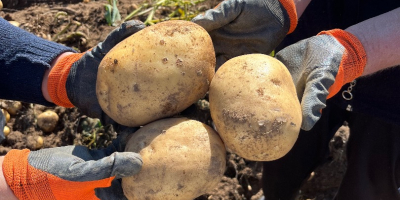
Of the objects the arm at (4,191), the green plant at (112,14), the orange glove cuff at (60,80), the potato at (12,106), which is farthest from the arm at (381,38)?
the potato at (12,106)

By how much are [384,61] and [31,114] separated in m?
1.73

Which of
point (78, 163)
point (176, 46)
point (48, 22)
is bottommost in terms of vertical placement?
point (48, 22)

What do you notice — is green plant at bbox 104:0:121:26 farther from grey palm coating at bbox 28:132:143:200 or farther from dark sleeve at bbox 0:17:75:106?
grey palm coating at bbox 28:132:143:200

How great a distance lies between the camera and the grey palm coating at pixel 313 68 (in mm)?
1342

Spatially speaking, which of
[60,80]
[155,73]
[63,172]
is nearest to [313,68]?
[155,73]

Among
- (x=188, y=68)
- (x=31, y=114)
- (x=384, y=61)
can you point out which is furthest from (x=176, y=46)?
(x=31, y=114)

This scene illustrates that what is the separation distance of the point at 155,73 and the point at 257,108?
336 millimetres

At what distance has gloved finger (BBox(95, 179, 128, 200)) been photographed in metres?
1.44

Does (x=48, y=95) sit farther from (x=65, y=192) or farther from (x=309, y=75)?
(x=309, y=75)

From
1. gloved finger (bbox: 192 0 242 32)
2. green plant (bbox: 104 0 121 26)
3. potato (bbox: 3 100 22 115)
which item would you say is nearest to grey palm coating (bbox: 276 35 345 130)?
gloved finger (bbox: 192 0 242 32)

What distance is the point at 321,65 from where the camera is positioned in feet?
4.59

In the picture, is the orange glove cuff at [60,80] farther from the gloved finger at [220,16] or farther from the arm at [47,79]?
the gloved finger at [220,16]

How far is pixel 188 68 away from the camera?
142 centimetres

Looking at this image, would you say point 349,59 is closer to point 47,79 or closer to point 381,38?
point 381,38
